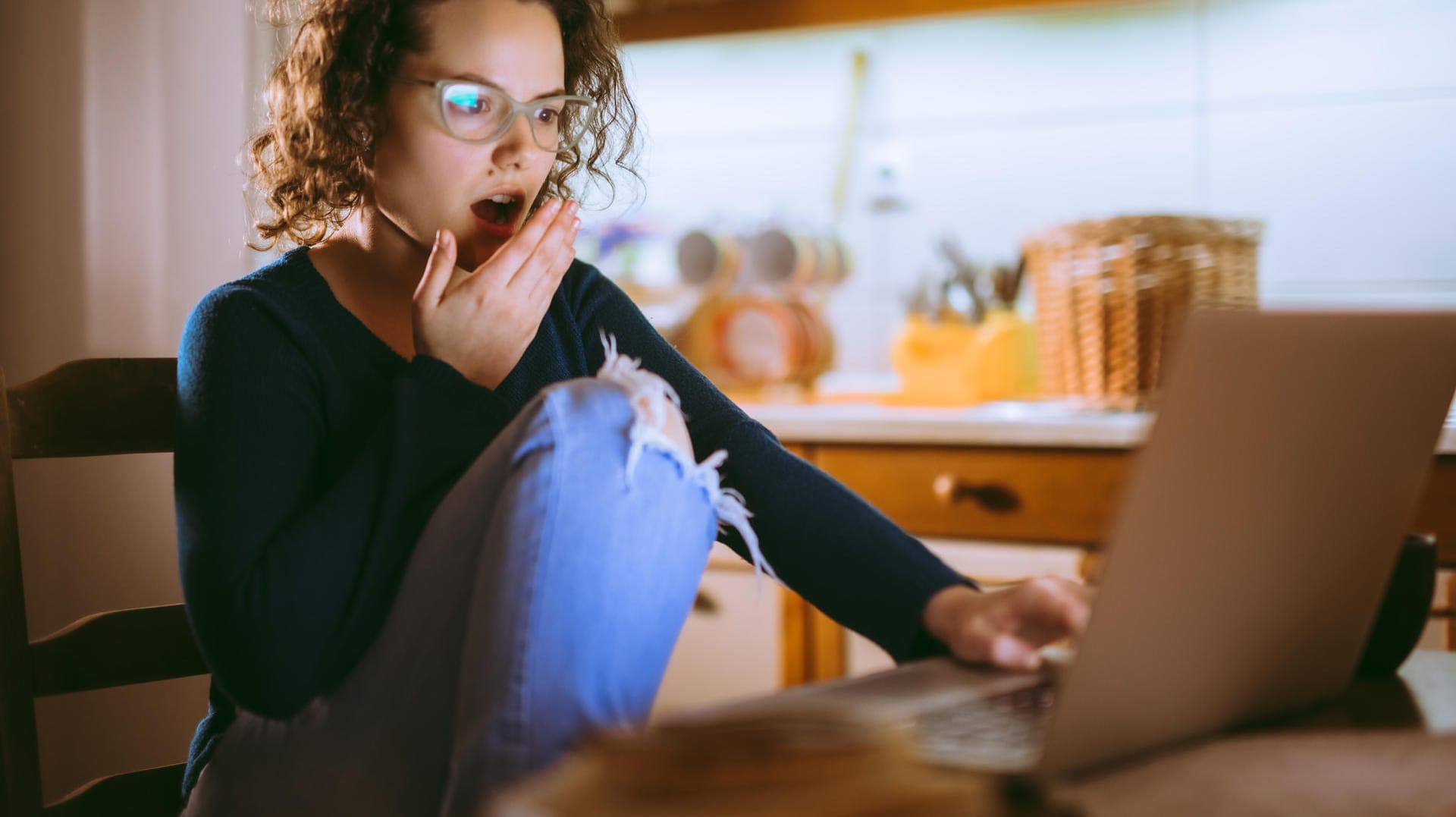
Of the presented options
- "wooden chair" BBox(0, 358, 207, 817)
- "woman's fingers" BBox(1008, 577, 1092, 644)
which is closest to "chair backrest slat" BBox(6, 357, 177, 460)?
"wooden chair" BBox(0, 358, 207, 817)

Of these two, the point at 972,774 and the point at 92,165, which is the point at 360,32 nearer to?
the point at 92,165

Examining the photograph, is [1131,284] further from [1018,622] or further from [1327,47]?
[1018,622]

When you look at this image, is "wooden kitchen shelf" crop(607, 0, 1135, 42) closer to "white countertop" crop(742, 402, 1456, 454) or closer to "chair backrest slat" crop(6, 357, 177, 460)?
"white countertop" crop(742, 402, 1456, 454)

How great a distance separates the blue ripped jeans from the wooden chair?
0.23 metres

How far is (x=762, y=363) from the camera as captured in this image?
212cm

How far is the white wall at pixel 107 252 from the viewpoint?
136cm

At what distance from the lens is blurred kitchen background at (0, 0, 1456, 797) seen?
4.51 feet

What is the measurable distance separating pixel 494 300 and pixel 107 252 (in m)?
0.75

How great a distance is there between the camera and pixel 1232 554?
0.53 metres

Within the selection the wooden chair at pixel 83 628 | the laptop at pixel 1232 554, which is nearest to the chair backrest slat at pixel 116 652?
the wooden chair at pixel 83 628

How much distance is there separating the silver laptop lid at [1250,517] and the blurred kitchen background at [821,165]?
103cm

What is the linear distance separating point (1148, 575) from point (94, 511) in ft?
4.17

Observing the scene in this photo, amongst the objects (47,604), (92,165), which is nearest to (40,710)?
(47,604)

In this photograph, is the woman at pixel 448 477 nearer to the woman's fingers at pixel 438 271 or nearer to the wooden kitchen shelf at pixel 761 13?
the woman's fingers at pixel 438 271
